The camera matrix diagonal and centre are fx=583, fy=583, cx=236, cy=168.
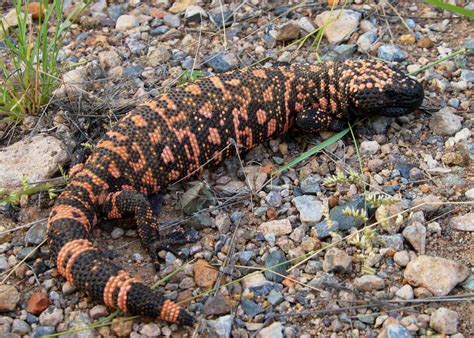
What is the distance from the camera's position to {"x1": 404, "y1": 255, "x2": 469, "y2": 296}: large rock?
243 centimetres

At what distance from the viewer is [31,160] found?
3244mm

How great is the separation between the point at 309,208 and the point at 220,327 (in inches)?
32.8

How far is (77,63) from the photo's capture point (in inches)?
150

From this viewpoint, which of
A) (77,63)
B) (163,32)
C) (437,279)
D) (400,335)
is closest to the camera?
(400,335)

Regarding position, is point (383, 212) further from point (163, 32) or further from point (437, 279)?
point (163, 32)

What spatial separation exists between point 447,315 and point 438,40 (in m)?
2.31

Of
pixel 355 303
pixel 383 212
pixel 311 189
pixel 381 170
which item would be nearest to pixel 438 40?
pixel 381 170

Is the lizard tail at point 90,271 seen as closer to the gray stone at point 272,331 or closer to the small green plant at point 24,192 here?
the small green plant at point 24,192

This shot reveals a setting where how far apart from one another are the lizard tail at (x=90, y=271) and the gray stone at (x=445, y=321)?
3.20 feet

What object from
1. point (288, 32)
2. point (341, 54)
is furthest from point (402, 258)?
point (288, 32)

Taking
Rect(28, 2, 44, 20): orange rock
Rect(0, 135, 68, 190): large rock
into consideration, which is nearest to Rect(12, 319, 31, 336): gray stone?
Rect(0, 135, 68, 190): large rock

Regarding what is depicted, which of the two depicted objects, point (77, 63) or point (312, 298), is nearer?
point (312, 298)

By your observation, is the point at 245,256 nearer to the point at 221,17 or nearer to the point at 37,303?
the point at 37,303

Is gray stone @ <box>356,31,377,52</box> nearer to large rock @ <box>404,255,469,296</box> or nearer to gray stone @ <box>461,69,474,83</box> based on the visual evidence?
gray stone @ <box>461,69,474,83</box>
